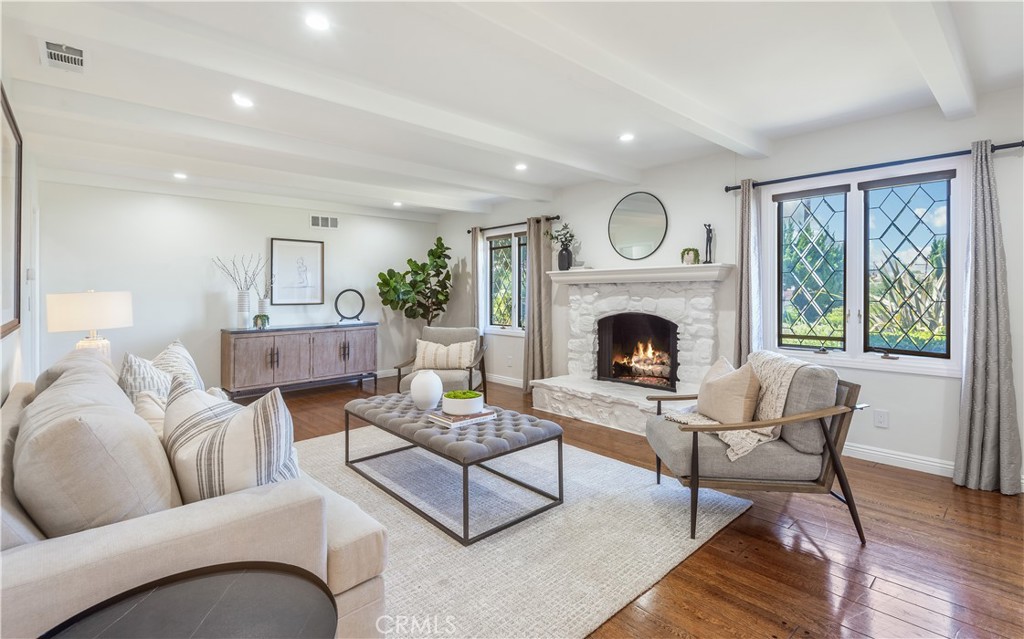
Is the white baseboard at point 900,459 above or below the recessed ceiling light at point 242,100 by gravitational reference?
below

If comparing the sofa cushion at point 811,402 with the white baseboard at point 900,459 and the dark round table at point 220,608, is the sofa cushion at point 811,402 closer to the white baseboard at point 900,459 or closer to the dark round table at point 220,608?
the white baseboard at point 900,459

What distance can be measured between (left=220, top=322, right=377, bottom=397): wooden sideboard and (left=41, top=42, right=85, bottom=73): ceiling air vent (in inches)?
130

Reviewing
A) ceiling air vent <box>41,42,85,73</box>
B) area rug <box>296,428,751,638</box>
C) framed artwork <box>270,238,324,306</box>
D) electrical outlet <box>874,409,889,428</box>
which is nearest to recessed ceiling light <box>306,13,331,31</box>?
ceiling air vent <box>41,42,85,73</box>

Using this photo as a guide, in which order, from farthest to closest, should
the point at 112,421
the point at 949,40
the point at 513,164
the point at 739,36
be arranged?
the point at 513,164, the point at 739,36, the point at 949,40, the point at 112,421

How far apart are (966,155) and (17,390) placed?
528 centimetres

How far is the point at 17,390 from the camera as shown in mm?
2080

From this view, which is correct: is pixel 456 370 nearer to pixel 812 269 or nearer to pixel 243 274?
pixel 243 274

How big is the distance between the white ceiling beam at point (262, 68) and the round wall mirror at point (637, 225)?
142 centimetres

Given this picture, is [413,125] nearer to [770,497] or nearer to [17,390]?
[17,390]

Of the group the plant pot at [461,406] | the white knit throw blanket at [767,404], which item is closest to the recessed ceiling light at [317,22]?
the plant pot at [461,406]

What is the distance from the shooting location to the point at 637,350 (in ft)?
17.1

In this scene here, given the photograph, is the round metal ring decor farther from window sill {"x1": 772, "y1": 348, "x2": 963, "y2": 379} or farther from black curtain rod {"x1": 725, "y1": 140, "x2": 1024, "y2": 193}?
window sill {"x1": 772, "y1": 348, "x2": 963, "y2": 379}

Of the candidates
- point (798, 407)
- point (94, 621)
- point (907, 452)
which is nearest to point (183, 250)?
point (94, 621)

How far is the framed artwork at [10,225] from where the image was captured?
86.9 inches
